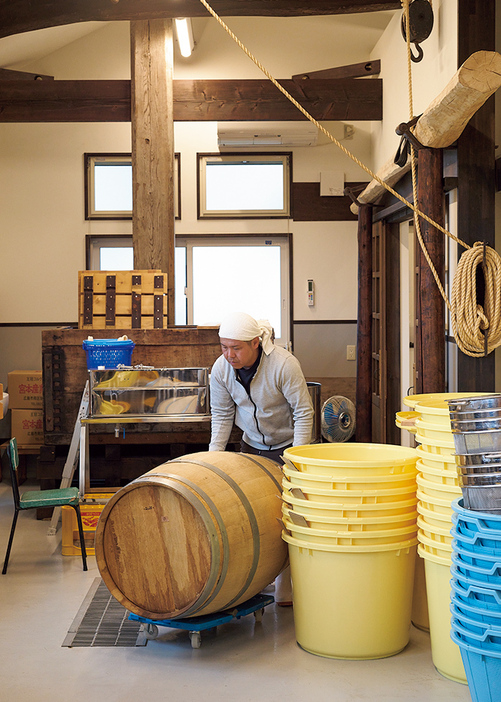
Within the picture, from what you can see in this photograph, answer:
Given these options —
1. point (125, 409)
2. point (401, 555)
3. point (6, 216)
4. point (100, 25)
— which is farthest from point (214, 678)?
point (100, 25)

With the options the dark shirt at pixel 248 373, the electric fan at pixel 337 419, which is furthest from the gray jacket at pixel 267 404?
the electric fan at pixel 337 419

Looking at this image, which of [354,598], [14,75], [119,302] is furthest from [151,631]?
[14,75]

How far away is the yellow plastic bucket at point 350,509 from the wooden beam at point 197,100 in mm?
4708

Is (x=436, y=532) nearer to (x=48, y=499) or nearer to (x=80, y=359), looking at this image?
(x=48, y=499)

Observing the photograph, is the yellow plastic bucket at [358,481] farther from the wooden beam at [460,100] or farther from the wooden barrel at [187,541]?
the wooden beam at [460,100]

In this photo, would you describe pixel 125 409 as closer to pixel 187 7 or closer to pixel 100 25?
pixel 187 7

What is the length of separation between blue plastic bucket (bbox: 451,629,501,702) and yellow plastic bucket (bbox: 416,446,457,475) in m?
0.69

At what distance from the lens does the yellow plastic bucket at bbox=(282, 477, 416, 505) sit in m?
3.09

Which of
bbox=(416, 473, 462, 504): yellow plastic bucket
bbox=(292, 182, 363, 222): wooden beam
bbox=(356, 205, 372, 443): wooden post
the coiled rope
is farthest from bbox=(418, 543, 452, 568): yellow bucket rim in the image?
bbox=(292, 182, 363, 222): wooden beam

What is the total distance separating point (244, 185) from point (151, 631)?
5.96 m

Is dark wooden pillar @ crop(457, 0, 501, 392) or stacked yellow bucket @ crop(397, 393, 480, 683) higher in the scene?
dark wooden pillar @ crop(457, 0, 501, 392)

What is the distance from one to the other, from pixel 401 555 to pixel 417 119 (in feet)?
8.20

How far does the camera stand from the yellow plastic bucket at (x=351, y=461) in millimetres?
3102

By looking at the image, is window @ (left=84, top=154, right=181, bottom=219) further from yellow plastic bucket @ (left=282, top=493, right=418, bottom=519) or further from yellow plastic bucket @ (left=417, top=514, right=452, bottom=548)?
yellow plastic bucket @ (left=417, top=514, right=452, bottom=548)
